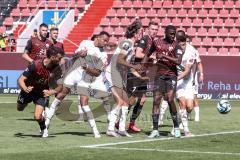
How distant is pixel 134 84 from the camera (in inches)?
631

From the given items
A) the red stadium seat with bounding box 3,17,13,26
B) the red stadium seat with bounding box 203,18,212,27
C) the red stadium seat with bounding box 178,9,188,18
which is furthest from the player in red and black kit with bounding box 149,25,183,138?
the red stadium seat with bounding box 3,17,13,26

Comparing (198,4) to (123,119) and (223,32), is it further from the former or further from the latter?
(123,119)

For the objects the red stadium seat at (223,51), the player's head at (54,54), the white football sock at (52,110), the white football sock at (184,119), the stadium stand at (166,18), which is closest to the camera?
the player's head at (54,54)

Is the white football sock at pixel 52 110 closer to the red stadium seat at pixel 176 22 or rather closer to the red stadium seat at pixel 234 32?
the red stadium seat at pixel 234 32

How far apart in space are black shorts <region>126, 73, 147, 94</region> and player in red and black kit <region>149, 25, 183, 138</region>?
1.24 m

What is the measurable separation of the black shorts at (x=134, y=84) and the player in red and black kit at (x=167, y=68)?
124 cm

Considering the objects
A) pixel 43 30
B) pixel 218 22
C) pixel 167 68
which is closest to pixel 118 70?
pixel 167 68

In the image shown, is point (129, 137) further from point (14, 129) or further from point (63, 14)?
point (63, 14)

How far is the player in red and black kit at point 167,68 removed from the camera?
14266 mm

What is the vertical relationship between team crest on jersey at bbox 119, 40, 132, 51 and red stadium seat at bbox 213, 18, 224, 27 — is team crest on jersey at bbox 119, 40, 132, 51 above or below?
below

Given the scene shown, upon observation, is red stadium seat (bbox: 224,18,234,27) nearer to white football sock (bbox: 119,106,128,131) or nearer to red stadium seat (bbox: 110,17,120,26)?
red stadium seat (bbox: 110,17,120,26)

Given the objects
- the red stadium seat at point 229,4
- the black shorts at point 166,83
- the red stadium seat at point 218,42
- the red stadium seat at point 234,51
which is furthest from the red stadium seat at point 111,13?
the black shorts at point 166,83

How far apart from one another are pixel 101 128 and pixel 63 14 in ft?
80.9

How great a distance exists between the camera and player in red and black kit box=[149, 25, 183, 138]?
14.3m
